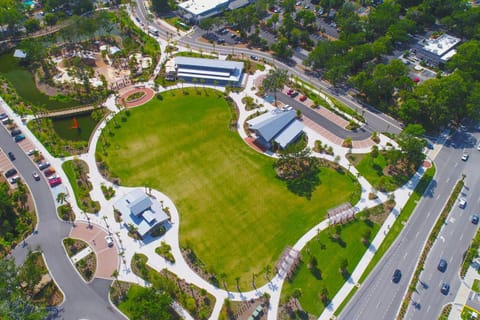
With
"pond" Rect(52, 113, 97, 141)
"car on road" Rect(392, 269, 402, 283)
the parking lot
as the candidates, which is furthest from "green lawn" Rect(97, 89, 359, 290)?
the parking lot

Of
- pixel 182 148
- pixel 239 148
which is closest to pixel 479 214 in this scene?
pixel 239 148

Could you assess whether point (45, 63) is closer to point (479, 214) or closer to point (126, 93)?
point (126, 93)

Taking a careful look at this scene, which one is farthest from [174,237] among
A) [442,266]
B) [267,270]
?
[442,266]

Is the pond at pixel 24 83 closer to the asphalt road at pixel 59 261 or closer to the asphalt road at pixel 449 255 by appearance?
the asphalt road at pixel 59 261

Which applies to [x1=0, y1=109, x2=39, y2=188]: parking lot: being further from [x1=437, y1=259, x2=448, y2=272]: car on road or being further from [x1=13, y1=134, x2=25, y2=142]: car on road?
[x1=437, y1=259, x2=448, y2=272]: car on road

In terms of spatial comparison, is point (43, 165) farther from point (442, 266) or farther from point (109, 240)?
point (442, 266)
